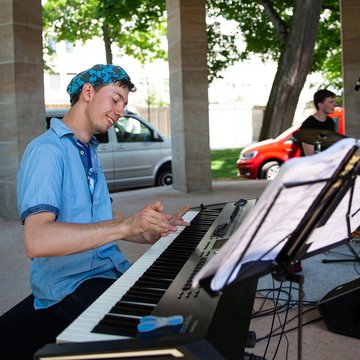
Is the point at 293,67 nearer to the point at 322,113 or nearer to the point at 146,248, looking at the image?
the point at 322,113

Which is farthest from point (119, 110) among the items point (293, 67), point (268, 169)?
point (293, 67)

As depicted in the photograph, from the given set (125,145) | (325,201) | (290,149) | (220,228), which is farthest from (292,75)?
(325,201)

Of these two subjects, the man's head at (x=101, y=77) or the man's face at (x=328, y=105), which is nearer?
the man's head at (x=101, y=77)

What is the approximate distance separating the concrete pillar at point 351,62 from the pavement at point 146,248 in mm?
2013

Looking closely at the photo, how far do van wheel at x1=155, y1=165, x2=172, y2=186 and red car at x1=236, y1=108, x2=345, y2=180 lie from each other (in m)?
2.25

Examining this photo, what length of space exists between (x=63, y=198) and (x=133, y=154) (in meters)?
9.08

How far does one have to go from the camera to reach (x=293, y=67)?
13602mm

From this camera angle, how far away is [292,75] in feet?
45.0

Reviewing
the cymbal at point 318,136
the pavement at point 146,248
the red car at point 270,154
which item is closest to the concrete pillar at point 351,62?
the pavement at point 146,248

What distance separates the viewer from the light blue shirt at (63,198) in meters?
2.21

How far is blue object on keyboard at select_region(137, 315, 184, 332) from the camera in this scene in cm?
149

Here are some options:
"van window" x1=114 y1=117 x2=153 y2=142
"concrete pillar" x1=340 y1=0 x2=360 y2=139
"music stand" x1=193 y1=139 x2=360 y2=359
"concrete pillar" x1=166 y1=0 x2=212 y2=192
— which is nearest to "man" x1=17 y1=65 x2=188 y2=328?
"music stand" x1=193 y1=139 x2=360 y2=359

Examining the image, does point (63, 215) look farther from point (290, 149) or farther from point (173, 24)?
point (290, 149)

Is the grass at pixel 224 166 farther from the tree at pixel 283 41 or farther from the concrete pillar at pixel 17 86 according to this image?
the concrete pillar at pixel 17 86
